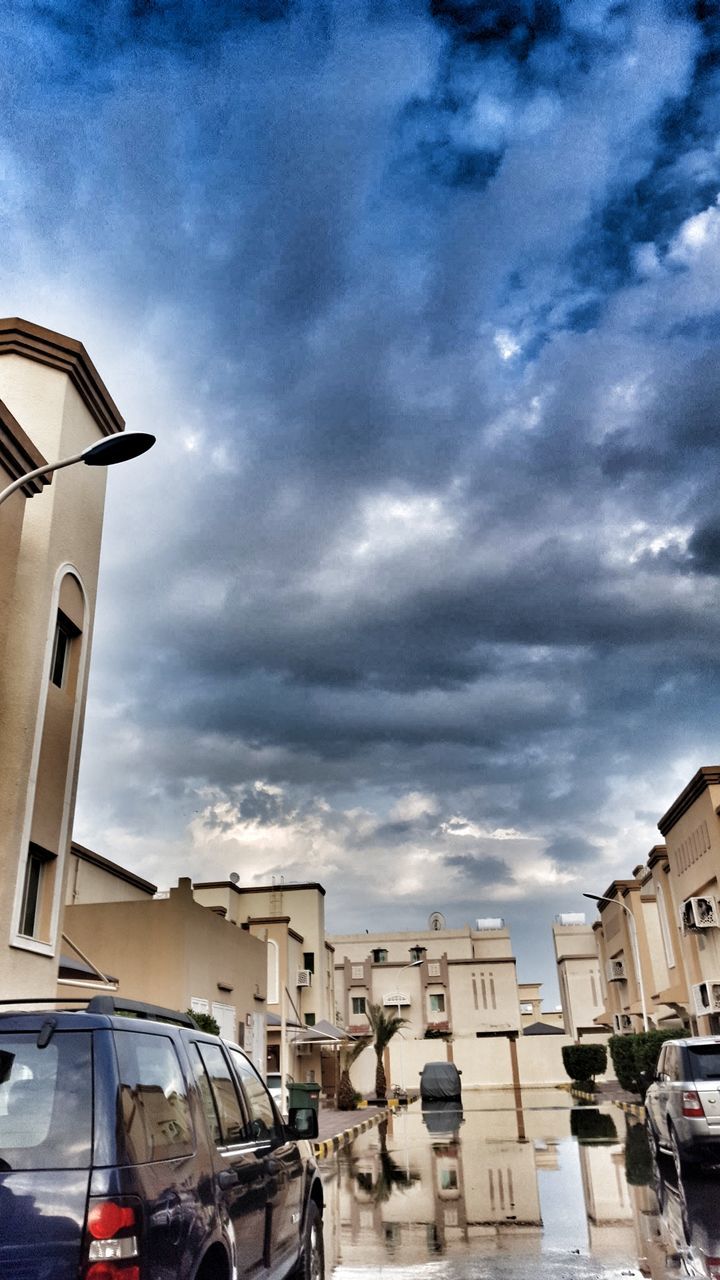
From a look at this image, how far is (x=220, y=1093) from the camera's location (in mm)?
5449

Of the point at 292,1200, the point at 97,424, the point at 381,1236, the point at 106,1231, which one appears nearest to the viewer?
the point at 106,1231

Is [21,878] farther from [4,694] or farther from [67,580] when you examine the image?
[67,580]

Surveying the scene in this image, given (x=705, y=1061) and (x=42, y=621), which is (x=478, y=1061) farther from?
(x=705, y=1061)

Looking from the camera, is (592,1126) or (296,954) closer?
(592,1126)

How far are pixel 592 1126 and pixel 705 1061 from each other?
54.2ft

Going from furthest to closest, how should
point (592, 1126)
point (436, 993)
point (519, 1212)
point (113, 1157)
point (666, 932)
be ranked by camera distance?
1. point (436, 993)
2. point (666, 932)
3. point (592, 1126)
4. point (519, 1212)
5. point (113, 1157)

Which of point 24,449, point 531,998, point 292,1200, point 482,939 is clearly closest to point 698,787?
point 24,449

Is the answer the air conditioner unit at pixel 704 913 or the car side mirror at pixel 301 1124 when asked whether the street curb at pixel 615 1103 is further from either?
the car side mirror at pixel 301 1124

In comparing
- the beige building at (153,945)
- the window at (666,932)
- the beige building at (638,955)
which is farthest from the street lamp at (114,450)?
the window at (666,932)

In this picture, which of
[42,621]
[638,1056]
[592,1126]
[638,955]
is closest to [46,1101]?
[42,621]

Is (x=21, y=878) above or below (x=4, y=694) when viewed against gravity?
below

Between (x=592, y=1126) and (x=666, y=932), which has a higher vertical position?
(x=666, y=932)

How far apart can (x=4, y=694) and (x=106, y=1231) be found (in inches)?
505

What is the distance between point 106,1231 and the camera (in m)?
3.59
